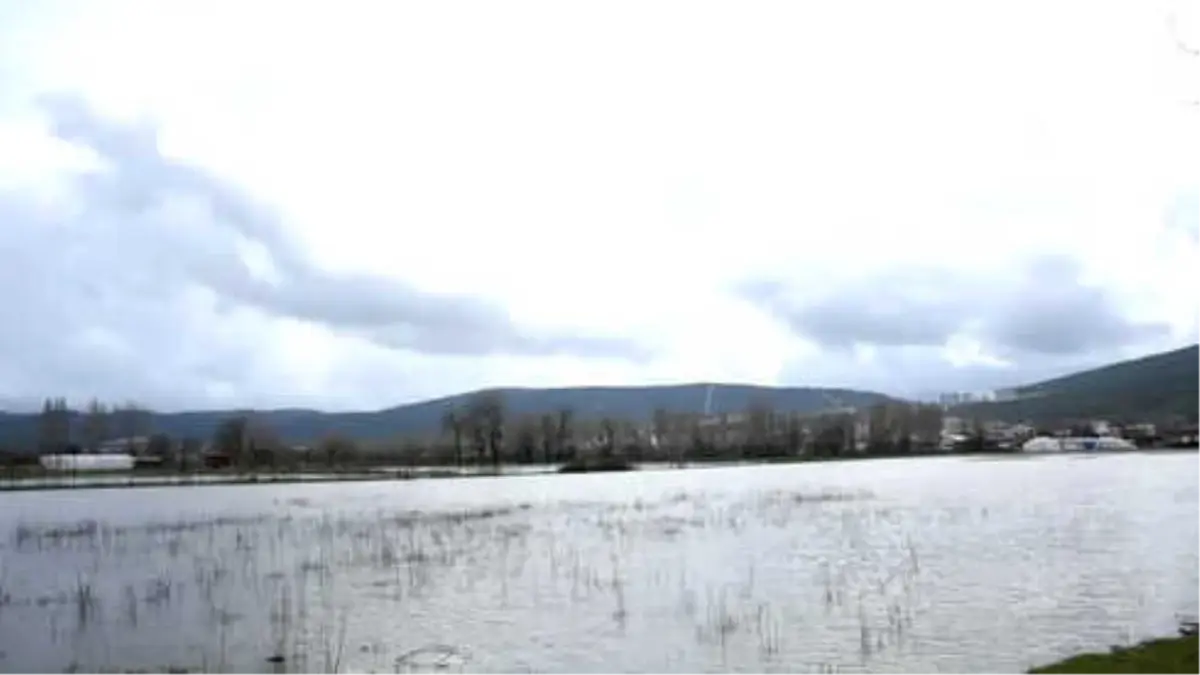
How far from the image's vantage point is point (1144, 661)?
597 inches

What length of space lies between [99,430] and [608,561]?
588 feet

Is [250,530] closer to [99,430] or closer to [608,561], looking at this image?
[608,561]

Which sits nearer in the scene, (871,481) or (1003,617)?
(1003,617)

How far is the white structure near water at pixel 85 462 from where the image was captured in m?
158

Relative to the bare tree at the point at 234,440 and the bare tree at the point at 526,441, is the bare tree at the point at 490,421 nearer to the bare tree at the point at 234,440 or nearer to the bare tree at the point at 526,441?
the bare tree at the point at 526,441

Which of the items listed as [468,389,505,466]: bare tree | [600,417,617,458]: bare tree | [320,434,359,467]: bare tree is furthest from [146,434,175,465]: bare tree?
[600,417,617,458]: bare tree

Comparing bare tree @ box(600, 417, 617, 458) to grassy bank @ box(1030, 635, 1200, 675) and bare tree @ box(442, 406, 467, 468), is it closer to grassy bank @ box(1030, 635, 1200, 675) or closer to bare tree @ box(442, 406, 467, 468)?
bare tree @ box(442, 406, 467, 468)

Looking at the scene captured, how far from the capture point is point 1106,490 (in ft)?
211

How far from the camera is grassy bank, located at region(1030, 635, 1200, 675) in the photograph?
14367 mm

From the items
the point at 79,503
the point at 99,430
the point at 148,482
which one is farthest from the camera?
the point at 99,430

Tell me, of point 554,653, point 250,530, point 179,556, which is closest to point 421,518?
point 250,530

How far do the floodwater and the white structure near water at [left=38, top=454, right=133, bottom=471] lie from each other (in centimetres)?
10924

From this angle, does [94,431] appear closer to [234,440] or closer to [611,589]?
[234,440]

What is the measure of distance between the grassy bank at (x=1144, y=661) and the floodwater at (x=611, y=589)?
2.06 metres
